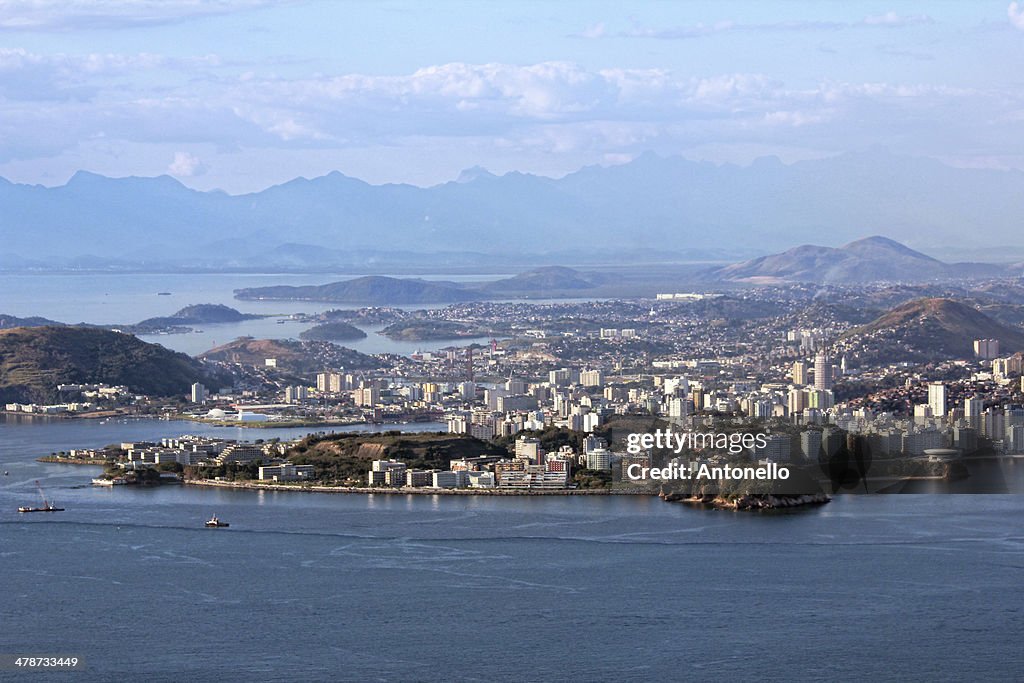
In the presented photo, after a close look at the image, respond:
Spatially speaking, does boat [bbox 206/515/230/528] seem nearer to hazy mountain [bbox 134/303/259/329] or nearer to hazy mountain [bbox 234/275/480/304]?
hazy mountain [bbox 134/303/259/329]

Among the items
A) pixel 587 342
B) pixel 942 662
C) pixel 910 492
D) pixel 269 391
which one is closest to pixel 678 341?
pixel 587 342

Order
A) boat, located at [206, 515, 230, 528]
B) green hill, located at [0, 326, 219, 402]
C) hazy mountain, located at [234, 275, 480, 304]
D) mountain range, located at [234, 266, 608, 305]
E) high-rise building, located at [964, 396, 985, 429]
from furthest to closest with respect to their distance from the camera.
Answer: mountain range, located at [234, 266, 608, 305] < hazy mountain, located at [234, 275, 480, 304] < green hill, located at [0, 326, 219, 402] < high-rise building, located at [964, 396, 985, 429] < boat, located at [206, 515, 230, 528]

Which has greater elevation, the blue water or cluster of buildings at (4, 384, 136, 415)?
cluster of buildings at (4, 384, 136, 415)

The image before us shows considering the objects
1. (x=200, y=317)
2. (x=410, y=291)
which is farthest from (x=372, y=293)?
(x=200, y=317)

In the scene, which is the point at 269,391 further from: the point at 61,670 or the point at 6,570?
the point at 61,670

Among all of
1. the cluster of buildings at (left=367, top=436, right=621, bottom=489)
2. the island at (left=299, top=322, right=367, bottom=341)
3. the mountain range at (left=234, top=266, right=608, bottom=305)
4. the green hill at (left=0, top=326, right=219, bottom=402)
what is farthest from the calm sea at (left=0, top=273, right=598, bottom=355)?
the cluster of buildings at (left=367, top=436, right=621, bottom=489)

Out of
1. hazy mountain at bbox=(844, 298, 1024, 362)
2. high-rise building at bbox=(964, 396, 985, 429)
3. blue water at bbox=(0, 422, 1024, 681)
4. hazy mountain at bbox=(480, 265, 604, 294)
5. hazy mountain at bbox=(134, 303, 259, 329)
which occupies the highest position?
hazy mountain at bbox=(480, 265, 604, 294)

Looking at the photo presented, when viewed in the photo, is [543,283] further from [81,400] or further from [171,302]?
[81,400]

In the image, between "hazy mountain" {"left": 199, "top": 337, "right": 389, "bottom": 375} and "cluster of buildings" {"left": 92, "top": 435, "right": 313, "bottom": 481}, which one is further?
"hazy mountain" {"left": 199, "top": 337, "right": 389, "bottom": 375}
